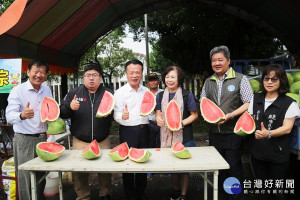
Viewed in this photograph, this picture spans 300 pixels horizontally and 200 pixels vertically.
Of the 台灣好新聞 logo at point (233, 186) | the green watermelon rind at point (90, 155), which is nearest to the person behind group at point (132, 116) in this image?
the green watermelon rind at point (90, 155)

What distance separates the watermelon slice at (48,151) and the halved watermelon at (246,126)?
2.16 meters

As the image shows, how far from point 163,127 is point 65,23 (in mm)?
4284

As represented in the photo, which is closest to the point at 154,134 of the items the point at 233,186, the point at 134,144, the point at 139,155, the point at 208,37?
the point at 134,144

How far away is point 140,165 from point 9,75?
267 centimetres

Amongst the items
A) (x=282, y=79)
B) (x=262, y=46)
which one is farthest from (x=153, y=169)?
(x=262, y=46)

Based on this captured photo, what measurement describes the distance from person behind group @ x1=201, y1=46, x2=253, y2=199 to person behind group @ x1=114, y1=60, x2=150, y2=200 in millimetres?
1026

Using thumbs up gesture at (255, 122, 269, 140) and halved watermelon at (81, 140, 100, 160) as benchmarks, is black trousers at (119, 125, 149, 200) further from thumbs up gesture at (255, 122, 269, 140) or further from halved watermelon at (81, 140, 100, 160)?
thumbs up gesture at (255, 122, 269, 140)

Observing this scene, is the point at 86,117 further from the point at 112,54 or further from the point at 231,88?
the point at 112,54

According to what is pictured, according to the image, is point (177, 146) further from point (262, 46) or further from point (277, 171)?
point (262, 46)

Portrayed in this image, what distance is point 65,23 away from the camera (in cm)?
618

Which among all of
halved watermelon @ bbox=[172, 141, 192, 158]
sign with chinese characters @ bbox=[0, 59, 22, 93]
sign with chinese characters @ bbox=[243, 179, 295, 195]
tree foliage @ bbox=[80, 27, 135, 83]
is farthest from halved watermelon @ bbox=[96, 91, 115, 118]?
tree foliage @ bbox=[80, 27, 135, 83]

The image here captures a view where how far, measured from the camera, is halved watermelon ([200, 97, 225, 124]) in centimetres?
302

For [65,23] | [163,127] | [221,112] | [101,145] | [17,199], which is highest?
[65,23]

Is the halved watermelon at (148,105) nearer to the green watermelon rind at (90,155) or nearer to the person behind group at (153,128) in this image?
the green watermelon rind at (90,155)
